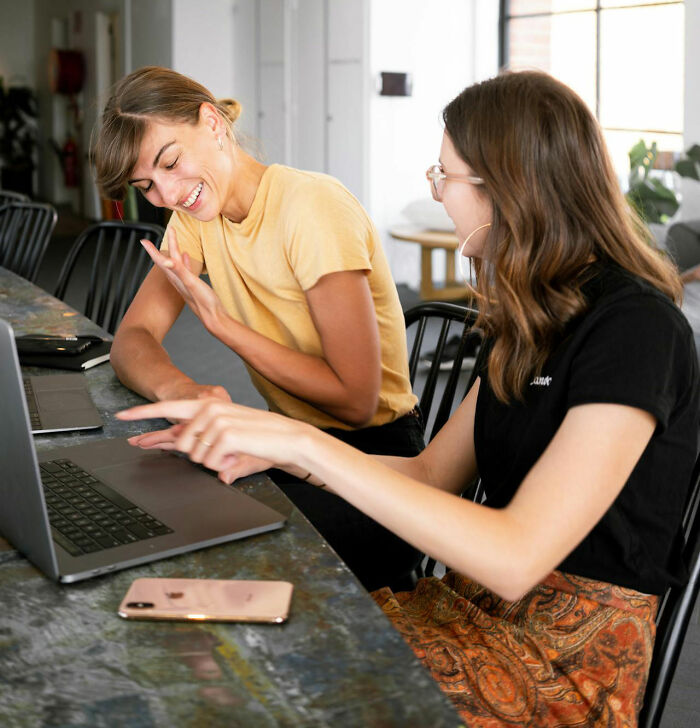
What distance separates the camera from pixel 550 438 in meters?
1.14

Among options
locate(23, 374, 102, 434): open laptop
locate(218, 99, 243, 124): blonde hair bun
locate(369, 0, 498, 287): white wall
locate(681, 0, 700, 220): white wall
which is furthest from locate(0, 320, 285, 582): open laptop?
locate(369, 0, 498, 287): white wall

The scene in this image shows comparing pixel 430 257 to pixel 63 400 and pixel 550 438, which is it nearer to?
pixel 63 400

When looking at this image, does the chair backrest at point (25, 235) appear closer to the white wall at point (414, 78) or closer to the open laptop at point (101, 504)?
the open laptop at point (101, 504)

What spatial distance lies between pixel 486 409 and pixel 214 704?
0.61 m

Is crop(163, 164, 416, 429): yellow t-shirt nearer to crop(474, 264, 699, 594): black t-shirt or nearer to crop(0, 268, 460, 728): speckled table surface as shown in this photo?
crop(474, 264, 699, 594): black t-shirt

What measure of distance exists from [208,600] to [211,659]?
10 centimetres

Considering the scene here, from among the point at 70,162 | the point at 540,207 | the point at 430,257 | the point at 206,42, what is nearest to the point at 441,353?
the point at 540,207

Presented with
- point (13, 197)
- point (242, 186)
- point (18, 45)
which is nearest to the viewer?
point (242, 186)

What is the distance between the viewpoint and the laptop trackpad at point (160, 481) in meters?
1.18

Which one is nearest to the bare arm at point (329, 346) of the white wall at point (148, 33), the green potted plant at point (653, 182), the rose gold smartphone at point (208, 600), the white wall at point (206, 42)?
the rose gold smartphone at point (208, 600)

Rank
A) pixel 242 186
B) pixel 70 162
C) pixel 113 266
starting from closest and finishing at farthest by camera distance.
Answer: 1. pixel 242 186
2. pixel 113 266
3. pixel 70 162

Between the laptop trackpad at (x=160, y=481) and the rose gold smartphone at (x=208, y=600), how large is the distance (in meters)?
0.21

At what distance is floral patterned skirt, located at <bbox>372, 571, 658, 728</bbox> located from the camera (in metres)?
1.07

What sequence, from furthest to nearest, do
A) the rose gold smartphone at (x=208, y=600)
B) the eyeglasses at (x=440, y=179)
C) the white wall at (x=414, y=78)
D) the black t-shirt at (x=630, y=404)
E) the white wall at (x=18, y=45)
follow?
the white wall at (x=18, y=45), the white wall at (x=414, y=78), the eyeglasses at (x=440, y=179), the black t-shirt at (x=630, y=404), the rose gold smartphone at (x=208, y=600)
